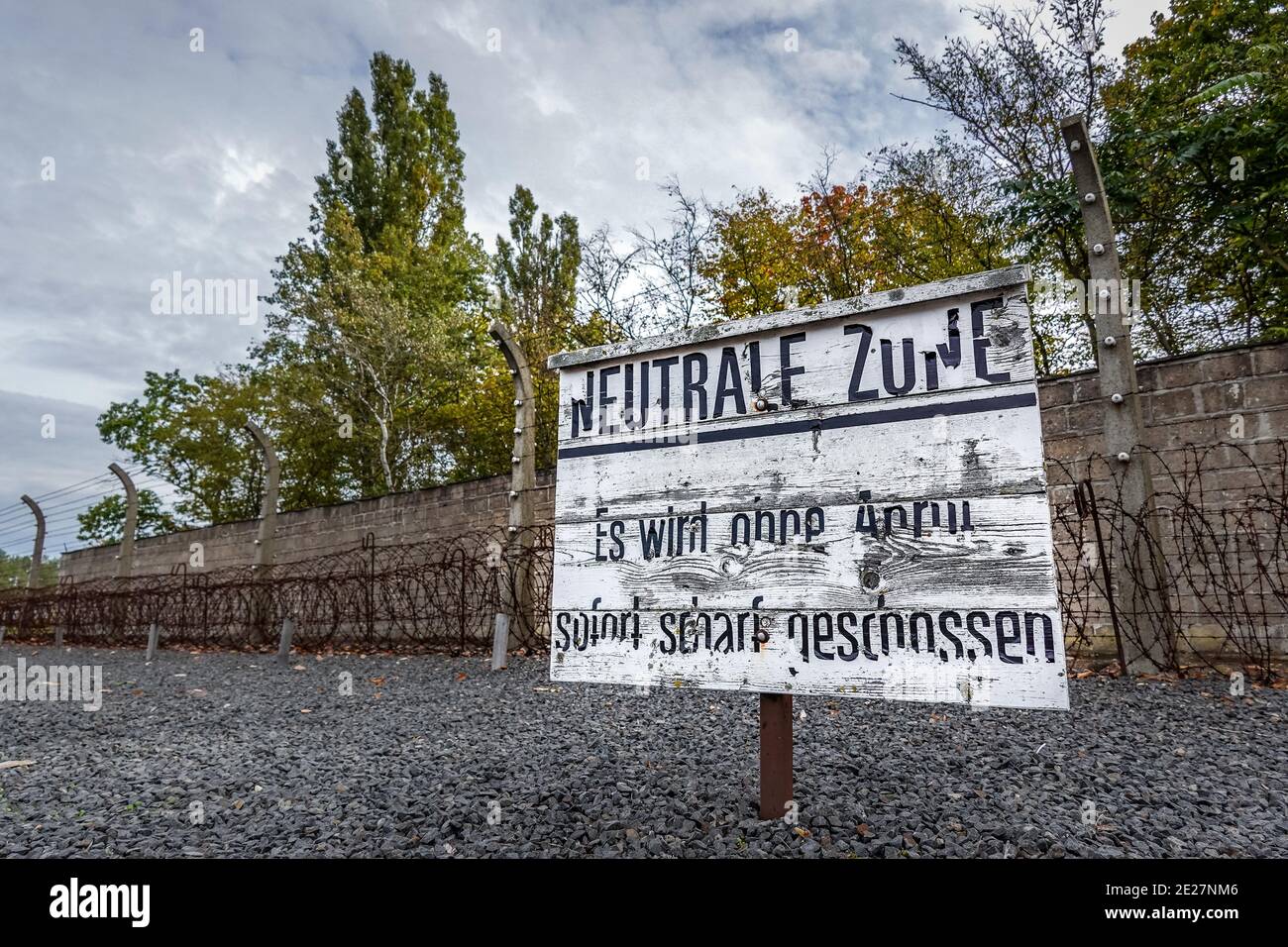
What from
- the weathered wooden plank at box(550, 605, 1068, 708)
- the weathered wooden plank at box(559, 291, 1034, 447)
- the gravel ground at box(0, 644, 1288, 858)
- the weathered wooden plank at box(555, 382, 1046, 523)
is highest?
the weathered wooden plank at box(559, 291, 1034, 447)

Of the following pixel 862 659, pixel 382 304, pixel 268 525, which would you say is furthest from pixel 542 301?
pixel 862 659

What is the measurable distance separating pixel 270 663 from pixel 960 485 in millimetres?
7276

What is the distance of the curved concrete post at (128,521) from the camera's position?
1227cm

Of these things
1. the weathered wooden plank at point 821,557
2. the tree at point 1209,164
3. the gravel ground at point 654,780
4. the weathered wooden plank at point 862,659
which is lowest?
the gravel ground at point 654,780

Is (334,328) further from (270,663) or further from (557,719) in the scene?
(557,719)

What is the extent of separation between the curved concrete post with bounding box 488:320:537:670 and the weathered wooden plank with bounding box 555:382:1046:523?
14.0ft

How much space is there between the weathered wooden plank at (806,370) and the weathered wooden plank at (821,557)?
0.28m

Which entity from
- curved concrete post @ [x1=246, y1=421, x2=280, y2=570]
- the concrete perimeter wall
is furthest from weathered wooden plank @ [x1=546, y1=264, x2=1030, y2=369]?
curved concrete post @ [x1=246, y1=421, x2=280, y2=570]

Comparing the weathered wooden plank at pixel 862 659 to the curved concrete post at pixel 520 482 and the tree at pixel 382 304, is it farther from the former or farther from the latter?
the tree at pixel 382 304

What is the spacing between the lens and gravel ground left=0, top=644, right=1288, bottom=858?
1957 mm

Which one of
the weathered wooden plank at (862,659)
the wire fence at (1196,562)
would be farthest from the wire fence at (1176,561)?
the weathered wooden plank at (862,659)

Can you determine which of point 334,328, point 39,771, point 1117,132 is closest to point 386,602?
point 39,771

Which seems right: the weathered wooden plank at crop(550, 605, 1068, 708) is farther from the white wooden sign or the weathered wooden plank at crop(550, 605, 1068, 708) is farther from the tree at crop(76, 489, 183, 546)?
the tree at crop(76, 489, 183, 546)

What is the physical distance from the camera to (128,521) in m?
13.1
